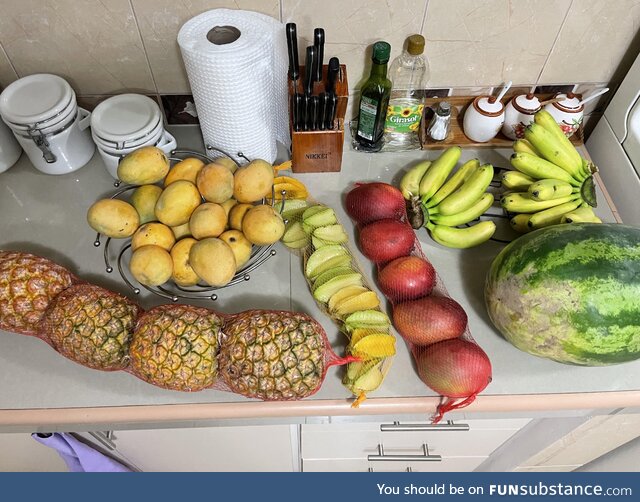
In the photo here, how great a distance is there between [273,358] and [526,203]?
0.53 metres

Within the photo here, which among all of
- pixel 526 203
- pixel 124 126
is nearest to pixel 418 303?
pixel 526 203

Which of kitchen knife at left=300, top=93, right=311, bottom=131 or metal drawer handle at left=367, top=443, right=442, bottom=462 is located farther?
metal drawer handle at left=367, top=443, right=442, bottom=462

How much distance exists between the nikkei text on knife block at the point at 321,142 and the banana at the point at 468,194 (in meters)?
0.23

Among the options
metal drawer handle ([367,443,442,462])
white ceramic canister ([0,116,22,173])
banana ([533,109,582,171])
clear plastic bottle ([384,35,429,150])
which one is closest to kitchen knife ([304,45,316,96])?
clear plastic bottle ([384,35,429,150])

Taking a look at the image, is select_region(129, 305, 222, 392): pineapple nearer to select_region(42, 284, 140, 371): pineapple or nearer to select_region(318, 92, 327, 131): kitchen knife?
select_region(42, 284, 140, 371): pineapple

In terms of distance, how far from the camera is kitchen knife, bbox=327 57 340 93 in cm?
79

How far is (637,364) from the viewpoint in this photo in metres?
0.81

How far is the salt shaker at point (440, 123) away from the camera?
3.25ft

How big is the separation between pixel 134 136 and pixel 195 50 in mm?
200

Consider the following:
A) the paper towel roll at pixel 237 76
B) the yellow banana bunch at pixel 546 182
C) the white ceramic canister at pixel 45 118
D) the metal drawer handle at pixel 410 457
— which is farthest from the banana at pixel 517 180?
the white ceramic canister at pixel 45 118

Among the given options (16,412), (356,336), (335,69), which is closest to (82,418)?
(16,412)

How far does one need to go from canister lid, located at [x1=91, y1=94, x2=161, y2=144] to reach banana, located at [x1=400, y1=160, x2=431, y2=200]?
477 mm
